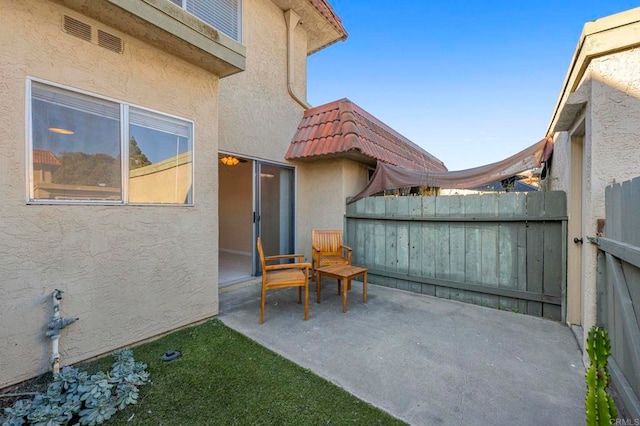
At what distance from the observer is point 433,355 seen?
2.89 meters

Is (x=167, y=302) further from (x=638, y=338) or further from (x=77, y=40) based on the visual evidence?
(x=638, y=338)

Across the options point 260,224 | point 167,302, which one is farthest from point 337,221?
point 167,302

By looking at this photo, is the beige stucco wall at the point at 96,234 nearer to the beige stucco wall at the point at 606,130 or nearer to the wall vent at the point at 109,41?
the wall vent at the point at 109,41

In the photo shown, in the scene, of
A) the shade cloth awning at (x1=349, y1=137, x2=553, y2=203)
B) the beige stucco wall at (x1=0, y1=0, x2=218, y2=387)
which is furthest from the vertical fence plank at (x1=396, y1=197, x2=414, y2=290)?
the beige stucco wall at (x1=0, y1=0, x2=218, y2=387)

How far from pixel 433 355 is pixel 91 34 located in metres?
4.95

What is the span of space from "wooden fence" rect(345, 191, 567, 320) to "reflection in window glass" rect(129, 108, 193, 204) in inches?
141

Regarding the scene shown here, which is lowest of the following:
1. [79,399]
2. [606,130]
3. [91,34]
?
[79,399]

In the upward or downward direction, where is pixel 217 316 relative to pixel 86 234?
downward

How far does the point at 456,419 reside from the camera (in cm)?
202

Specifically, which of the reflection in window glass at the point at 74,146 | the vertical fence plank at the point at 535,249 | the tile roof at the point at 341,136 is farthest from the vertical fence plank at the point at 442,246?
the reflection in window glass at the point at 74,146

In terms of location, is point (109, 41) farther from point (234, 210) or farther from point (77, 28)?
point (234, 210)

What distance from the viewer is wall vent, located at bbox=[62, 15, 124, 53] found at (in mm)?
2578

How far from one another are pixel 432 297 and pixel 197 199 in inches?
169

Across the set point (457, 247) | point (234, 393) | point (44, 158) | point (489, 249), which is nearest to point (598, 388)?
point (234, 393)
